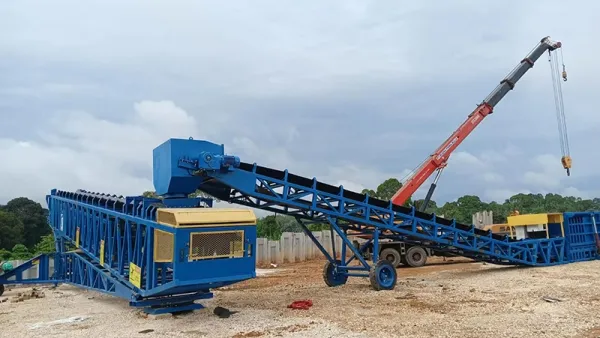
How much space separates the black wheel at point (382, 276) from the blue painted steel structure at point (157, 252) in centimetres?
497

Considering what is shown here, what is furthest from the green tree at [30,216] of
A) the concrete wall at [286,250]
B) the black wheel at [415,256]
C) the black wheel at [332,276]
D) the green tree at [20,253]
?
the black wheel at [332,276]

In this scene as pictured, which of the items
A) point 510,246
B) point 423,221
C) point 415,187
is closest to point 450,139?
point 415,187

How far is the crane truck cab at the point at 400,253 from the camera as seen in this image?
21.4 m

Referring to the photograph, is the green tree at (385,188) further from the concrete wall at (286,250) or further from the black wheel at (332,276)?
the black wheel at (332,276)

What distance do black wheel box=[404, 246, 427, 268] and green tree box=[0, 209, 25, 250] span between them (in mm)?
27676

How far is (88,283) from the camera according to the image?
13305mm

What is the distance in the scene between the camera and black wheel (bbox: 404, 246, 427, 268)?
71.4ft

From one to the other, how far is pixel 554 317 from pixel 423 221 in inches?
235

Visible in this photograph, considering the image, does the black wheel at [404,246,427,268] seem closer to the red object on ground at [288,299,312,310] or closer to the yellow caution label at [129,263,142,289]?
the red object on ground at [288,299,312,310]

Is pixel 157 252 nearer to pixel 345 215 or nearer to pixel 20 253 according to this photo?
pixel 345 215

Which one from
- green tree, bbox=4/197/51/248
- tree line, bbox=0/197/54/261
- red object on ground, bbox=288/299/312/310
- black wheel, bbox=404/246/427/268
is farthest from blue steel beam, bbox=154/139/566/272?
green tree, bbox=4/197/51/248

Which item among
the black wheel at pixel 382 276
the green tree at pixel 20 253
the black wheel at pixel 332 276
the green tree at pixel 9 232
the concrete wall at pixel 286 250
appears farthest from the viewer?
the green tree at pixel 9 232

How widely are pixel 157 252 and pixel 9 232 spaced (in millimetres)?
30703

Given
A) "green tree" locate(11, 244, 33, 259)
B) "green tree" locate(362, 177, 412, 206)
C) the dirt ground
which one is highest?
"green tree" locate(362, 177, 412, 206)
